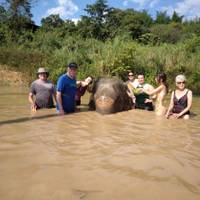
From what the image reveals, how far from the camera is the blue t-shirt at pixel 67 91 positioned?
8.59m

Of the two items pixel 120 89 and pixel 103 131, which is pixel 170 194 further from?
pixel 120 89

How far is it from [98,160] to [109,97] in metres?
4.34

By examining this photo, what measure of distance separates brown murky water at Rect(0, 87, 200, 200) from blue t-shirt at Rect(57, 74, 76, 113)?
113 cm

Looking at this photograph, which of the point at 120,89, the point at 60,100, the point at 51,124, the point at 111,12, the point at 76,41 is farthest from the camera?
the point at 111,12

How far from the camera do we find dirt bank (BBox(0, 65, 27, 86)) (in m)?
20.1

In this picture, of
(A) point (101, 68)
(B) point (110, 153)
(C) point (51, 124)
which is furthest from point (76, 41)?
(B) point (110, 153)

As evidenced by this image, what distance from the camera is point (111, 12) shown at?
50906 millimetres

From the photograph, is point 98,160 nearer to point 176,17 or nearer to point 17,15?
point 17,15

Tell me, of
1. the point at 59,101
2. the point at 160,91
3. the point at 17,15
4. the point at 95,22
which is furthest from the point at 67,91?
the point at 95,22

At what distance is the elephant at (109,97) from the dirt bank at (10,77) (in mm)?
11069

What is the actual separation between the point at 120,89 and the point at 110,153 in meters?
4.40

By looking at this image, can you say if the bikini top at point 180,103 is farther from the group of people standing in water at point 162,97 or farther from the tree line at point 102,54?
the tree line at point 102,54

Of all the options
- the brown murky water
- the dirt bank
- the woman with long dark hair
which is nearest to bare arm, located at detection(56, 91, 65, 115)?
the brown murky water

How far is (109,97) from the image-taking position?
897 centimetres
